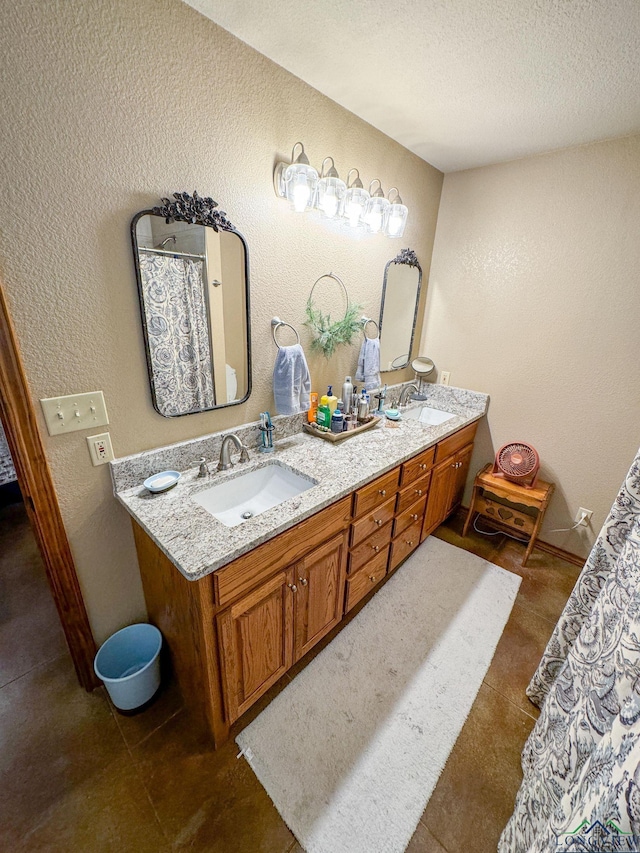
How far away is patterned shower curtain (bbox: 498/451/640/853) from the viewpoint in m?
0.49

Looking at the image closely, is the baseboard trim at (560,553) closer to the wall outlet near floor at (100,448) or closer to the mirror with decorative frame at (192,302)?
the mirror with decorative frame at (192,302)

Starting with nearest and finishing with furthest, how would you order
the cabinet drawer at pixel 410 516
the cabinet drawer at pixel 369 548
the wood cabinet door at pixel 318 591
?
the wood cabinet door at pixel 318 591 → the cabinet drawer at pixel 369 548 → the cabinet drawer at pixel 410 516

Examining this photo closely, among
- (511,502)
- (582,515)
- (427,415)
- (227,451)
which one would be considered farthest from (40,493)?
(582,515)

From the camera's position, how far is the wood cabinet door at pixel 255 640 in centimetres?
110

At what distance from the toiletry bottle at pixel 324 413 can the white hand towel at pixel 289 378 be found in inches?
6.7

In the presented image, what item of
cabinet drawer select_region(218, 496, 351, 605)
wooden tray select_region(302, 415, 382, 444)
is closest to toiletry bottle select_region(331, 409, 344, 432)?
wooden tray select_region(302, 415, 382, 444)

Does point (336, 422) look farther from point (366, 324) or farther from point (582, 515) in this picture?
point (582, 515)

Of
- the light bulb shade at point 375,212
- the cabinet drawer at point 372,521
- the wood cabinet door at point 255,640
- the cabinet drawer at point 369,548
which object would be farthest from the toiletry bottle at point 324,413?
the light bulb shade at point 375,212

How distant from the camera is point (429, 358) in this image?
102 inches

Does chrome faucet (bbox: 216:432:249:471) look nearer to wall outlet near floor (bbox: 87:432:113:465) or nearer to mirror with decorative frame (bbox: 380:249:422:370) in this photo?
wall outlet near floor (bbox: 87:432:113:465)

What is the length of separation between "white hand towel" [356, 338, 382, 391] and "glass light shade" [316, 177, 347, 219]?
745 mm

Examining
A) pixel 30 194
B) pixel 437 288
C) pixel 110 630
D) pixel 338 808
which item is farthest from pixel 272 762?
pixel 437 288

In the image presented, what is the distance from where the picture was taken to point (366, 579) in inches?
68.2

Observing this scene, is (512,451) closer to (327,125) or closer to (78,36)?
(327,125)
